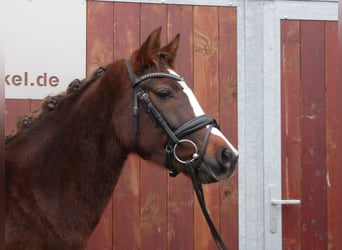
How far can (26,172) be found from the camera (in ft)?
8.20

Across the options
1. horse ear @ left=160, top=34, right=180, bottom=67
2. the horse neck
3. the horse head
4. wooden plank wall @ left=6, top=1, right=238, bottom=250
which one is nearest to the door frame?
wooden plank wall @ left=6, top=1, right=238, bottom=250

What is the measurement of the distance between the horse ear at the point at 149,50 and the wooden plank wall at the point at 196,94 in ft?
2.87

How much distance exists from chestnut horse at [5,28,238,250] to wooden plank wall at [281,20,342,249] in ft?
4.19

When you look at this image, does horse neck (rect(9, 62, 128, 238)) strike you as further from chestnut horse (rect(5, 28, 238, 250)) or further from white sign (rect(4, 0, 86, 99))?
white sign (rect(4, 0, 86, 99))

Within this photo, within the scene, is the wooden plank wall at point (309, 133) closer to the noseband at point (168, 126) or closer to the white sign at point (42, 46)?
the noseband at point (168, 126)

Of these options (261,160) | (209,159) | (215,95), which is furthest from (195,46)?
(209,159)

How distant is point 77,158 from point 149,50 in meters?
0.69

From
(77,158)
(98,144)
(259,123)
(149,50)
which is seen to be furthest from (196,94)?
(77,158)

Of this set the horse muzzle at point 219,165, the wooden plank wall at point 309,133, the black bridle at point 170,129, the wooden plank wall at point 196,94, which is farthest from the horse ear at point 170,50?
the wooden plank wall at point 309,133

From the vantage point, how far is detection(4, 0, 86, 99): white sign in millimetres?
3348

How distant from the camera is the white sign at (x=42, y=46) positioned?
3.35 m

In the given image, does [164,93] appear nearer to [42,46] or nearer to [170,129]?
[170,129]

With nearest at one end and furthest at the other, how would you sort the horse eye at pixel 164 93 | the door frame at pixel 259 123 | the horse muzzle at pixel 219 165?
the horse muzzle at pixel 219 165 < the horse eye at pixel 164 93 < the door frame at pixel 259 123

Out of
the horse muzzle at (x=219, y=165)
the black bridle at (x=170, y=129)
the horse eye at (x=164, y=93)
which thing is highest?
the horse eye at (x=164, y=93)
